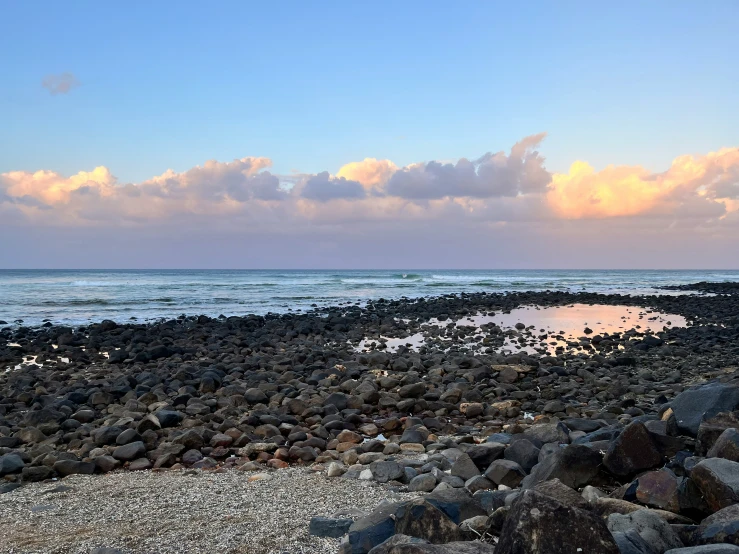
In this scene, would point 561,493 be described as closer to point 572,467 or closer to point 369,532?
point 369,532

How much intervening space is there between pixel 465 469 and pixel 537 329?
1452cm

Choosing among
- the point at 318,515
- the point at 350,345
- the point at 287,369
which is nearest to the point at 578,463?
the point at 318,515

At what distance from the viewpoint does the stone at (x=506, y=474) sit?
473 centimetres

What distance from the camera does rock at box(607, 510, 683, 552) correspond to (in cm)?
301

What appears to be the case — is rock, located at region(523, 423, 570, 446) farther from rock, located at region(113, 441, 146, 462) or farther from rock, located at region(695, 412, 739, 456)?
rock, located at region(113, 441, 146, 462)

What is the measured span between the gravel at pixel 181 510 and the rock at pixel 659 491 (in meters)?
1.82

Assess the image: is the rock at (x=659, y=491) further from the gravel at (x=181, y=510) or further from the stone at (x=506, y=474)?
the gravel at (x=181, y=510)

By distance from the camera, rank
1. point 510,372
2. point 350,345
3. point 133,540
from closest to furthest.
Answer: point 133,540 < point 510,372 < point 350,345

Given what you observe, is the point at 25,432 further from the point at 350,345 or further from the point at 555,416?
the point at 350,345

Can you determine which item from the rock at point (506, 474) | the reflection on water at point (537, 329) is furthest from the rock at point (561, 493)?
the reflection on water at point (537, 329)

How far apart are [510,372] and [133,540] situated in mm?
7573

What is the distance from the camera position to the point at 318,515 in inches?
172

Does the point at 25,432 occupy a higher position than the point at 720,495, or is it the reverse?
the point at 720,495

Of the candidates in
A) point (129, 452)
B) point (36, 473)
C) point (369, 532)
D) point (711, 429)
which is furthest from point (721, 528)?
point (36, 473)
